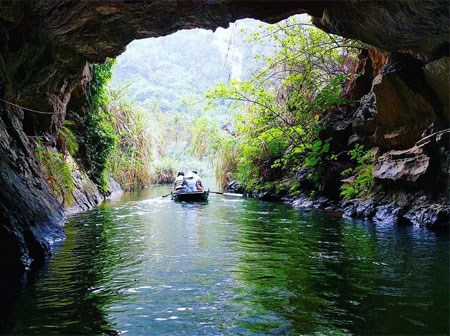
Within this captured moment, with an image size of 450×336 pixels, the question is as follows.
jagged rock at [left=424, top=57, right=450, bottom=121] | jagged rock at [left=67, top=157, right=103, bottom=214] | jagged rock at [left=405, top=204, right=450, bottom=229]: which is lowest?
jagged rock at [left=405, top=204, right=450, bottom=229]

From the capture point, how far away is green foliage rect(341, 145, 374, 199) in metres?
12.0

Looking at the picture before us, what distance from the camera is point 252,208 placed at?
1425 centimetres

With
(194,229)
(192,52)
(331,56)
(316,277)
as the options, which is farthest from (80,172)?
(192,52)

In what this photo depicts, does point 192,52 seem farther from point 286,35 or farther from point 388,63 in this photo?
point 388,63

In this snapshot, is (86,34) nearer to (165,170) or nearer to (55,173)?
(55,173)

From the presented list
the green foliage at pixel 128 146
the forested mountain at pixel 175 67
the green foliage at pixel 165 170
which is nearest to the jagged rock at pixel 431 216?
the green foliage at pixel 128 146

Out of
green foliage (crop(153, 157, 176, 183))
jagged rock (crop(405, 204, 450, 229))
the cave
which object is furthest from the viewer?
green foliage (crop(153, 157, 176, 183))

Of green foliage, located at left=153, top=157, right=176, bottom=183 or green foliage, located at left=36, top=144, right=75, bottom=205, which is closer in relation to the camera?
green foliage, located at left=36, top=144, right=75, bottom=205

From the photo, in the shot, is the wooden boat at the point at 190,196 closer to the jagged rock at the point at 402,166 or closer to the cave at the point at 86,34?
the jagged rock at the point at 402,166

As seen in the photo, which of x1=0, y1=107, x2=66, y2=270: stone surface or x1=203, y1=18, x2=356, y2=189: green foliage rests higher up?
x1=203, y1=18, x2=356, y2=189: green foliage

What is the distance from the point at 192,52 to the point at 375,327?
7493 centimetres

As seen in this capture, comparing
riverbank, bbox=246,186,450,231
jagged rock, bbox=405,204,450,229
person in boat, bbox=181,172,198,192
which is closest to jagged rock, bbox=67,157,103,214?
person in boat, bbox=181,172,198,192

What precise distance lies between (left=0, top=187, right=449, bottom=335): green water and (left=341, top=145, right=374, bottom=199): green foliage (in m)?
2.90

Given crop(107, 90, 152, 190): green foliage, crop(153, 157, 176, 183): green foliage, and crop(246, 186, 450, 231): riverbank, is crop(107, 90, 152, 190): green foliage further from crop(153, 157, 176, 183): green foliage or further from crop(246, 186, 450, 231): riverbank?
crop(246, 186, 450, 231): riverbank
